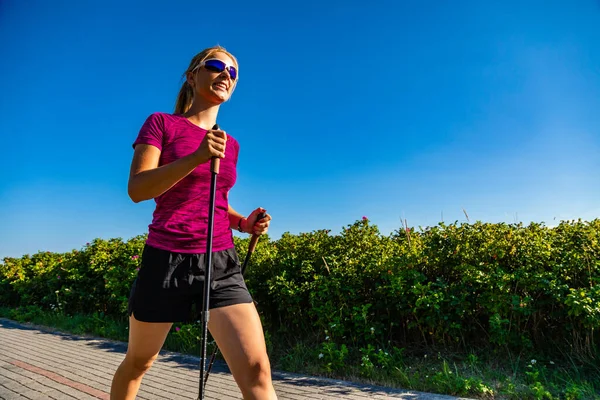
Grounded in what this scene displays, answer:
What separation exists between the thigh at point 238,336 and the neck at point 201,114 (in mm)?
1043

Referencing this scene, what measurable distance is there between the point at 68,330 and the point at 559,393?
26.9 ft

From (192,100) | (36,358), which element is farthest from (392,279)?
(36,358)

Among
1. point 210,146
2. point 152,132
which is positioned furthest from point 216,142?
point 152,132

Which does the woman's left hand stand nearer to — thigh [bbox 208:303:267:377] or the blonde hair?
thigh [bbox 208:303:267:377]

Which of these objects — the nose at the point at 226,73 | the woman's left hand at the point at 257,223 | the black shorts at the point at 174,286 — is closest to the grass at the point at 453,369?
the woman's left hand at the point at 257,223

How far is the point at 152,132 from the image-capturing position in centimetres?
Answer: 234

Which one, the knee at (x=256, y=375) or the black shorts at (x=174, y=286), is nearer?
the knee at (x=256, y=375)

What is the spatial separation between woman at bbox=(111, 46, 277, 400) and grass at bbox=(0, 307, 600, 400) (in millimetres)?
2660

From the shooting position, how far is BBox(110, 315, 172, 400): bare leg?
7.67 ft

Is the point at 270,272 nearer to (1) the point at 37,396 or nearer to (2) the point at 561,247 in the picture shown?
(1) the point at 37,396

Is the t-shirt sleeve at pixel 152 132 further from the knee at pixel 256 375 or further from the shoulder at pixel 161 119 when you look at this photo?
the knee at pixel 256 375

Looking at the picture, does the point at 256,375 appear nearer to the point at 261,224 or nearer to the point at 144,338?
the point at 144,338

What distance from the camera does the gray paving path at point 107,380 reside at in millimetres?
4336

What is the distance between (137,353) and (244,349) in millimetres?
645
